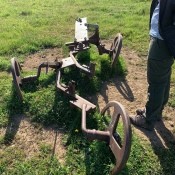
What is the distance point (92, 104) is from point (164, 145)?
1170mm

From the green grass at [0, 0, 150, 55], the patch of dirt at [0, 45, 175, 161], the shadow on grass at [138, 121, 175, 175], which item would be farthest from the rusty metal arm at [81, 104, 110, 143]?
the green grass at [0, 0, 150, 55]

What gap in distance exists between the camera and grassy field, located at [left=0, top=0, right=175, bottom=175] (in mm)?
4438

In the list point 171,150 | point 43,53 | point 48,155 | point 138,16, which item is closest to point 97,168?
point 48,155

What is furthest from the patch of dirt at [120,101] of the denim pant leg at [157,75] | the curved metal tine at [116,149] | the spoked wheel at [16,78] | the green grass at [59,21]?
the curved metal tine at [116,149]

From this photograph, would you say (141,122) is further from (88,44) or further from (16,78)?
(88,44)

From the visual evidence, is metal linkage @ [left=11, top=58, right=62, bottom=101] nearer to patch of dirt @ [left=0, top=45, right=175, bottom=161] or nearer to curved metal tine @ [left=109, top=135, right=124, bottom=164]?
patch of dirt @ [left=0, top=45, right=175, bottom=161]

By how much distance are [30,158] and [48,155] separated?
24 centimetres

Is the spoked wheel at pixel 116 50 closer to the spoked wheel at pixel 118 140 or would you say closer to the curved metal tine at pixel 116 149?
the spoked wheel at pixel 118 140

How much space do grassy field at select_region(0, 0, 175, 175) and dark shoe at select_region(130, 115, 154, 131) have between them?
30cm

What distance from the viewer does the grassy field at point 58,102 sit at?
444 centimetres

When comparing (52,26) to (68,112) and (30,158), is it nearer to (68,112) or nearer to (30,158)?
(68,112)

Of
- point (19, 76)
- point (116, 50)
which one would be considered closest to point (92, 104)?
point (19, 76)

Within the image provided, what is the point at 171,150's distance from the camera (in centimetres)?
470

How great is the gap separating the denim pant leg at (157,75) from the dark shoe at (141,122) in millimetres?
77
